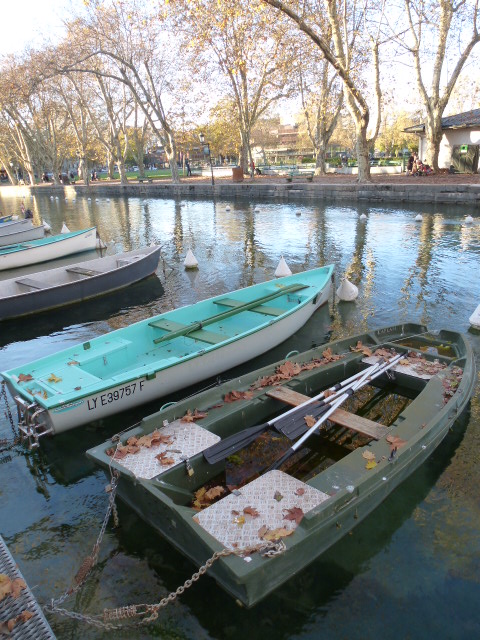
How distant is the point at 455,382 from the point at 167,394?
395 centimetres

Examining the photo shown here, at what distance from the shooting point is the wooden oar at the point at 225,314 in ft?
24.6

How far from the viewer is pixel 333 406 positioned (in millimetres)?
5418

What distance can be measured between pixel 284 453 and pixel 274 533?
160cm

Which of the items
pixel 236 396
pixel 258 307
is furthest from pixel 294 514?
pixel 258 307

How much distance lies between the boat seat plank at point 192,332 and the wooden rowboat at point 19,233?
1356cm

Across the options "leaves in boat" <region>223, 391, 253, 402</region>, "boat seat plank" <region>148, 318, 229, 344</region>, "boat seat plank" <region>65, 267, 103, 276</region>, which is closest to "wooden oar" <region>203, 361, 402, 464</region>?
"leaves in boat" <region>223, 391, 253, 402</region>

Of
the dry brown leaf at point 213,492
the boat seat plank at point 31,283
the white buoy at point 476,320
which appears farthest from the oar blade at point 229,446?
the boat seat plank at point 31,283

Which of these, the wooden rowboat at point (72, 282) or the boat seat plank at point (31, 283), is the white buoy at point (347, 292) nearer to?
the wooden rowboat at point (72, 282)

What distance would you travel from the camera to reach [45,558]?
4418mm

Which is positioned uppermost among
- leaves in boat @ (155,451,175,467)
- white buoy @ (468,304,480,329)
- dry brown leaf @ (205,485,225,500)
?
leaves in boat @ (155,451,175,467)

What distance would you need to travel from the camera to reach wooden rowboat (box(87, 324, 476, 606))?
146 inches

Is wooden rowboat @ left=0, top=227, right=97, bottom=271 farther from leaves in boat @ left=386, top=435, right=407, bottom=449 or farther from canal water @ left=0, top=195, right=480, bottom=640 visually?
leaves in boat @ left=386, top=435, right=407, bottom=449

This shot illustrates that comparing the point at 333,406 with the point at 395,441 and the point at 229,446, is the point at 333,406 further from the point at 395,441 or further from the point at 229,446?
the point at 229,446

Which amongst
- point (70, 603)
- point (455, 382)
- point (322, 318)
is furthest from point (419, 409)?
point (322, 318)
